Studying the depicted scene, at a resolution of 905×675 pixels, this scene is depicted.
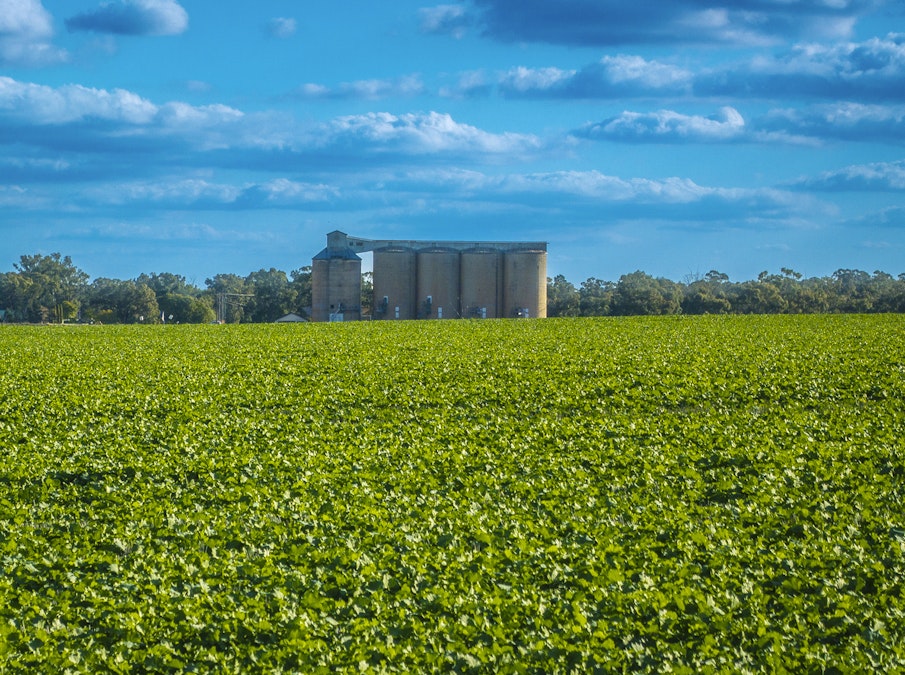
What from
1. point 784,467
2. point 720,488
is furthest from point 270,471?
point 784,467

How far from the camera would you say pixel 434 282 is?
279 feet

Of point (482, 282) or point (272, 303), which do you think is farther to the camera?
point (272, 303)

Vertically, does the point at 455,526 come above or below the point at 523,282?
below

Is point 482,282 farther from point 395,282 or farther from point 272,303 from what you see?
point 272,303

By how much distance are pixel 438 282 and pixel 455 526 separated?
244ft

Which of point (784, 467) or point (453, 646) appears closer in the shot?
point (453, 646)

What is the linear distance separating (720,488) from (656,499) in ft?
3.88

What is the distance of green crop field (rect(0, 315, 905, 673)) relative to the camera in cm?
812

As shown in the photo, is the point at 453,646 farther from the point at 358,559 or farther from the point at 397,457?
the point at 397,457

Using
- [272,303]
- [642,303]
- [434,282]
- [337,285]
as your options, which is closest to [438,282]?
[434,282]

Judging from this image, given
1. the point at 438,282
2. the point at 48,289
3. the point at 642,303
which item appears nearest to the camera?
the point at 438,282

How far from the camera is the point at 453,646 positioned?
7.89m

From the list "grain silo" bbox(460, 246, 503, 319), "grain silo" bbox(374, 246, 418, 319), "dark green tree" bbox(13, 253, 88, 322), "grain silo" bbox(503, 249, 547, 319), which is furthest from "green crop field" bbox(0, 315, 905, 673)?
"dark green tree" bbox(13, 253, 88, 322)

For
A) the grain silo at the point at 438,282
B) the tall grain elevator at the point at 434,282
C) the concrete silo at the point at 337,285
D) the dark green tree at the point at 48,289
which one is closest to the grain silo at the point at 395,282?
the tall grain elevator at the point at 434,282
